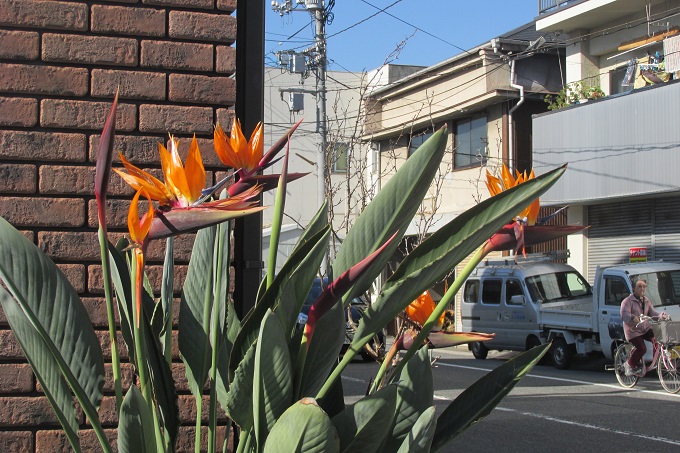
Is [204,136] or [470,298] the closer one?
[204,136]

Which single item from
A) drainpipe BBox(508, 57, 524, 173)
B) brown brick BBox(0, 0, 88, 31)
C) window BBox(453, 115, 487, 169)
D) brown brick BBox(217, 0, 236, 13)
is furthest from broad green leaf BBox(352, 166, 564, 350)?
window BBox(453, 115, 487, 169)

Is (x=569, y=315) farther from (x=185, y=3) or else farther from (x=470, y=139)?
(x=185, y=3)

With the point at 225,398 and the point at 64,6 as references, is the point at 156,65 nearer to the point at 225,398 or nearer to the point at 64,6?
Answer: the point at 64,6

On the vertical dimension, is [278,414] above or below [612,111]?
below

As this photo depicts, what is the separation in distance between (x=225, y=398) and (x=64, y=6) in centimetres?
140

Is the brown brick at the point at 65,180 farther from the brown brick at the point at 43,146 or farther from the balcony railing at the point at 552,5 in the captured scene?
the balcony railing at the point at 552,5

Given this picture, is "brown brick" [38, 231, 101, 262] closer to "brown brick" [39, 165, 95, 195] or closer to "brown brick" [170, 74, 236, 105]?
"brown brick" [39, 165, 95, 195]

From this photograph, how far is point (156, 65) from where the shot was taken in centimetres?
290

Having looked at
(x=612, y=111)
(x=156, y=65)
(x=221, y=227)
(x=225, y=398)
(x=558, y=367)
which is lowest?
(x=558, y=367)

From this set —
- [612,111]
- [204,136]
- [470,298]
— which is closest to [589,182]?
[612,111]

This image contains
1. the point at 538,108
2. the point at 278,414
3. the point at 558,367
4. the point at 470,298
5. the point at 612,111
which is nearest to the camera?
the point at 278,414

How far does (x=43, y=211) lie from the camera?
110 inches

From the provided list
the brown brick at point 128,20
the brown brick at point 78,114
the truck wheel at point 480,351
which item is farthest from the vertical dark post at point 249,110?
the truck wheel at point 480,351

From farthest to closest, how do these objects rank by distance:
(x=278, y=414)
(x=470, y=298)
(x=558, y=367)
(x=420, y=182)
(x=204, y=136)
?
(x=470, y=298), (x=558, y=367), (x=204, y=136), (x=420, y=182), (x=278, y=414)
